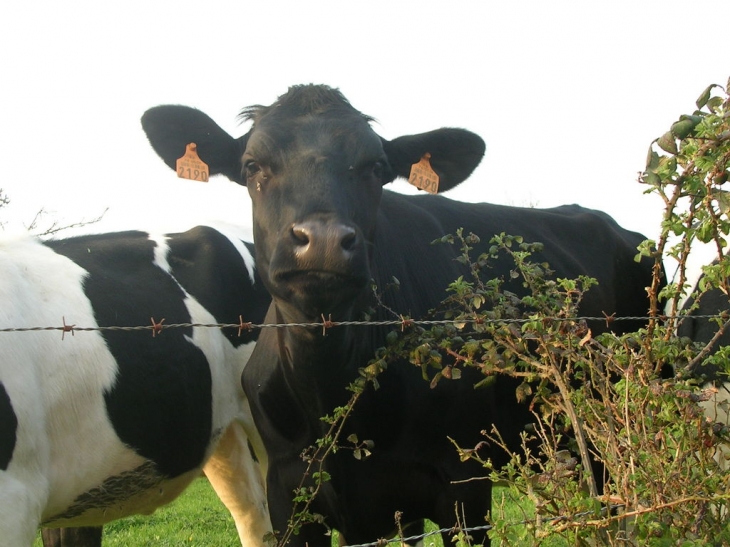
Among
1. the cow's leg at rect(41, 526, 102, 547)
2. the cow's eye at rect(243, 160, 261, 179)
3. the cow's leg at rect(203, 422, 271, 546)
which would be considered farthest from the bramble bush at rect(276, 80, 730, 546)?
the cow's leg at rect(41, 526, 102, 547)

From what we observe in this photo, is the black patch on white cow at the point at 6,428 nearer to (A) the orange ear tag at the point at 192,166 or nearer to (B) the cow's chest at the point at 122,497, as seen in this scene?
(B) the cow's chest at the point at 122,497

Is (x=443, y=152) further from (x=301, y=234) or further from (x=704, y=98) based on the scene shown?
(x=704, y=98)

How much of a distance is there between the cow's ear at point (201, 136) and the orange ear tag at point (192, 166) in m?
0.02

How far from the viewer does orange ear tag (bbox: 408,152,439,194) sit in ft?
15.4

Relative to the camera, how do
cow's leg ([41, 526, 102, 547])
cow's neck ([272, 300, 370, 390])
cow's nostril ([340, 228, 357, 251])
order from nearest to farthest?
cow's nostril ([340, 228, 357, 251])
cow's neck ([272, 300, 370, 390])
cow's leg ([41, 526, 102, 547])

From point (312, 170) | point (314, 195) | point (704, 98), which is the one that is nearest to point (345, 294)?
point (314, 195)

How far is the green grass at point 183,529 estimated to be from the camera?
7.75 m

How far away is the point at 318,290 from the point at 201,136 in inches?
61.3

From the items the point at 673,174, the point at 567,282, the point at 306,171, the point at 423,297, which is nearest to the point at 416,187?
the point at 423,297

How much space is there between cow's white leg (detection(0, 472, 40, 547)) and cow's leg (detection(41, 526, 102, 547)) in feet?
5.75

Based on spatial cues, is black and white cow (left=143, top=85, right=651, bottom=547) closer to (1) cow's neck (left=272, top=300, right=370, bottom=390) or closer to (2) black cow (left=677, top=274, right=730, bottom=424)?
(1) cow's neck (left=272, top=300, right=370, bottom=390)

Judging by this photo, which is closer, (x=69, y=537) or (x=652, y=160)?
(x=652, y=160)

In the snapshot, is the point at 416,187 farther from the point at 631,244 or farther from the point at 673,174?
the point at 631,244

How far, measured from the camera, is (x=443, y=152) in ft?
15.6
